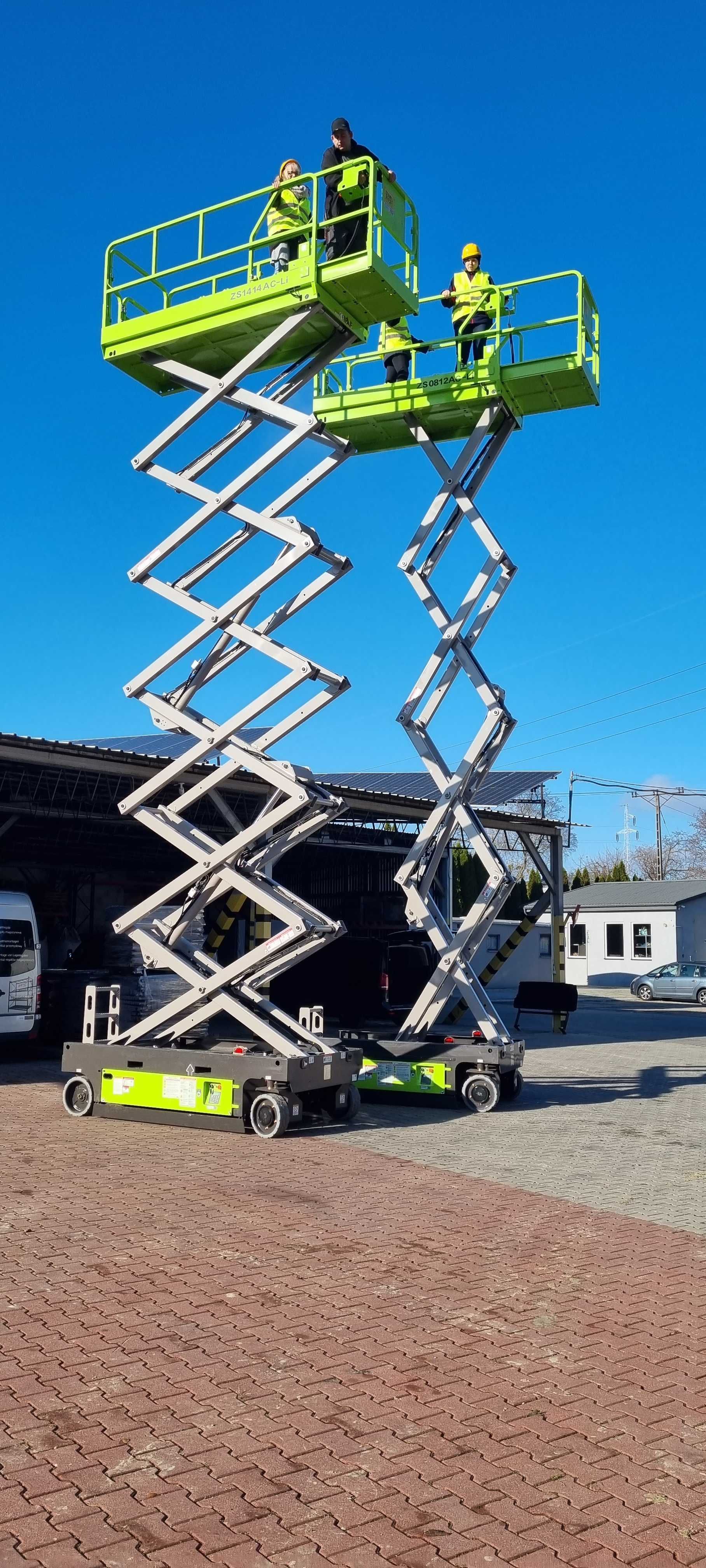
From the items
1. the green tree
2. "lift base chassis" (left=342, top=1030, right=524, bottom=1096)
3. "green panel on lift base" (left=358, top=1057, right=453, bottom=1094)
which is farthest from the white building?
"green panel on lift base" (left=358, top=1057, right=453, bottom=1094)

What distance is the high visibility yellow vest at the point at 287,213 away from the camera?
35.1 ft

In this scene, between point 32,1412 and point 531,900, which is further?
point 531,900

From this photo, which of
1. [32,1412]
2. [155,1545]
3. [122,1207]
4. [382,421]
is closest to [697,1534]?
[155,1545]

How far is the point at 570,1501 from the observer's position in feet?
12.5

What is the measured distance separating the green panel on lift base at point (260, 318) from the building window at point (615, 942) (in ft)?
118

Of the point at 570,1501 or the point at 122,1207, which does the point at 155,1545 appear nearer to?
the point at 570,1501

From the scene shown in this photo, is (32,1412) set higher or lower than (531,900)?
lower

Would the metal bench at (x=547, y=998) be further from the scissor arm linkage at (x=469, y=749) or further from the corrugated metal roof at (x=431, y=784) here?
the scissor arm linkage at (x=469, y=749)

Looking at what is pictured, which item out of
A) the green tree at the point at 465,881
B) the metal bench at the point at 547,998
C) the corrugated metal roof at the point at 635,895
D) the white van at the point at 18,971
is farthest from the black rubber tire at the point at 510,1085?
the corrugated metal roof at the point at 635,895

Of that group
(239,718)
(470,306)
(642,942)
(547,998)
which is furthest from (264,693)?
(642,942)

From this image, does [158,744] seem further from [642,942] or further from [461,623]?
[642,942]

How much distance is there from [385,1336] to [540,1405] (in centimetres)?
94

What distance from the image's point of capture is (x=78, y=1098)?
38.1ft

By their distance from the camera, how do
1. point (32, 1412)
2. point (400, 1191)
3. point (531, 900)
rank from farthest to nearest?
point (531, 900) → point (400, 1191) → point (32, 1412)
